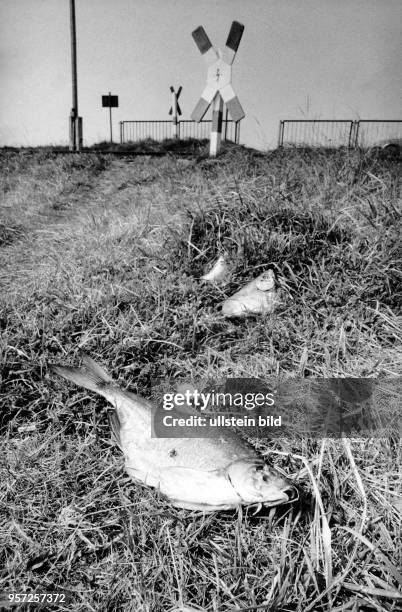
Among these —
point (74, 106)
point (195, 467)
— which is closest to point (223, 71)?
point (195, 467)

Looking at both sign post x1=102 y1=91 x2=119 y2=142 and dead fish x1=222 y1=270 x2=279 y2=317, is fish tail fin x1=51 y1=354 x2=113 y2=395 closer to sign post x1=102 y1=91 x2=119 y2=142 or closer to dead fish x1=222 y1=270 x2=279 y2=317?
dead fish x1=222 y1=270 x2=279 y2=317

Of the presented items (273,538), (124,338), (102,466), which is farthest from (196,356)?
(273,538)

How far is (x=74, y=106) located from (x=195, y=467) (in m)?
14.2

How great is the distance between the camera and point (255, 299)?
2438 mm

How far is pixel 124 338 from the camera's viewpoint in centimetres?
219

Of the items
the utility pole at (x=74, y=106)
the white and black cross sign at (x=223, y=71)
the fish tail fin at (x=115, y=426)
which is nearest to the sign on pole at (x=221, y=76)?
the white and black cross sign at (x=223, y=71)

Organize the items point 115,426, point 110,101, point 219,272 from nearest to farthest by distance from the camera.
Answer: point 115,426, point 219,272, point 110,101

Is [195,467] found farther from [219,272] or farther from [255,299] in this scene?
[219,272]

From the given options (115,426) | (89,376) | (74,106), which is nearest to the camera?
(115,426)

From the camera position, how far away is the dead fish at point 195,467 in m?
1.24

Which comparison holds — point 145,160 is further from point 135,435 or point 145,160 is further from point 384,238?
point 135,435

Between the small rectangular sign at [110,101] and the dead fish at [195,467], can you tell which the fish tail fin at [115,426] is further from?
the small rectangular sign at [110,101]

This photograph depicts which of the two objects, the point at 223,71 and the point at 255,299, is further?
the point at 223,71

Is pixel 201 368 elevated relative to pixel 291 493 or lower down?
lower down
